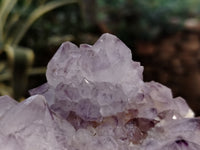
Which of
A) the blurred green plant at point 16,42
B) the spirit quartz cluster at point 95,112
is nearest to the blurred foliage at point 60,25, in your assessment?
the blurred green plant at point 16,42

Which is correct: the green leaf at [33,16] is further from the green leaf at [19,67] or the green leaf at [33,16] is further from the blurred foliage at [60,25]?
the green leaf at [19,67]

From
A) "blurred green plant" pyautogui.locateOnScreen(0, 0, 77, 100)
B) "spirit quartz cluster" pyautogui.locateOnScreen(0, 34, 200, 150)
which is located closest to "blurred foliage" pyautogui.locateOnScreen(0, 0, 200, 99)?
"blurred green plant" pyautogui.locateOnScreen(0, 0, 77, 100)

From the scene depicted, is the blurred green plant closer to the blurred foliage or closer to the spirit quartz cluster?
the blurred foliage

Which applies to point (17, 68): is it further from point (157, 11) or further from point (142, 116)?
point (157, 11)

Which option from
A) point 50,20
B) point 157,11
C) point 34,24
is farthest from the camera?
point 157,11

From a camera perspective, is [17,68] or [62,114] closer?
[62,114]

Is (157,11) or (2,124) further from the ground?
(2,124)

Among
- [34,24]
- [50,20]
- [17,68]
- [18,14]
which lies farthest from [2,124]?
[50,20]
